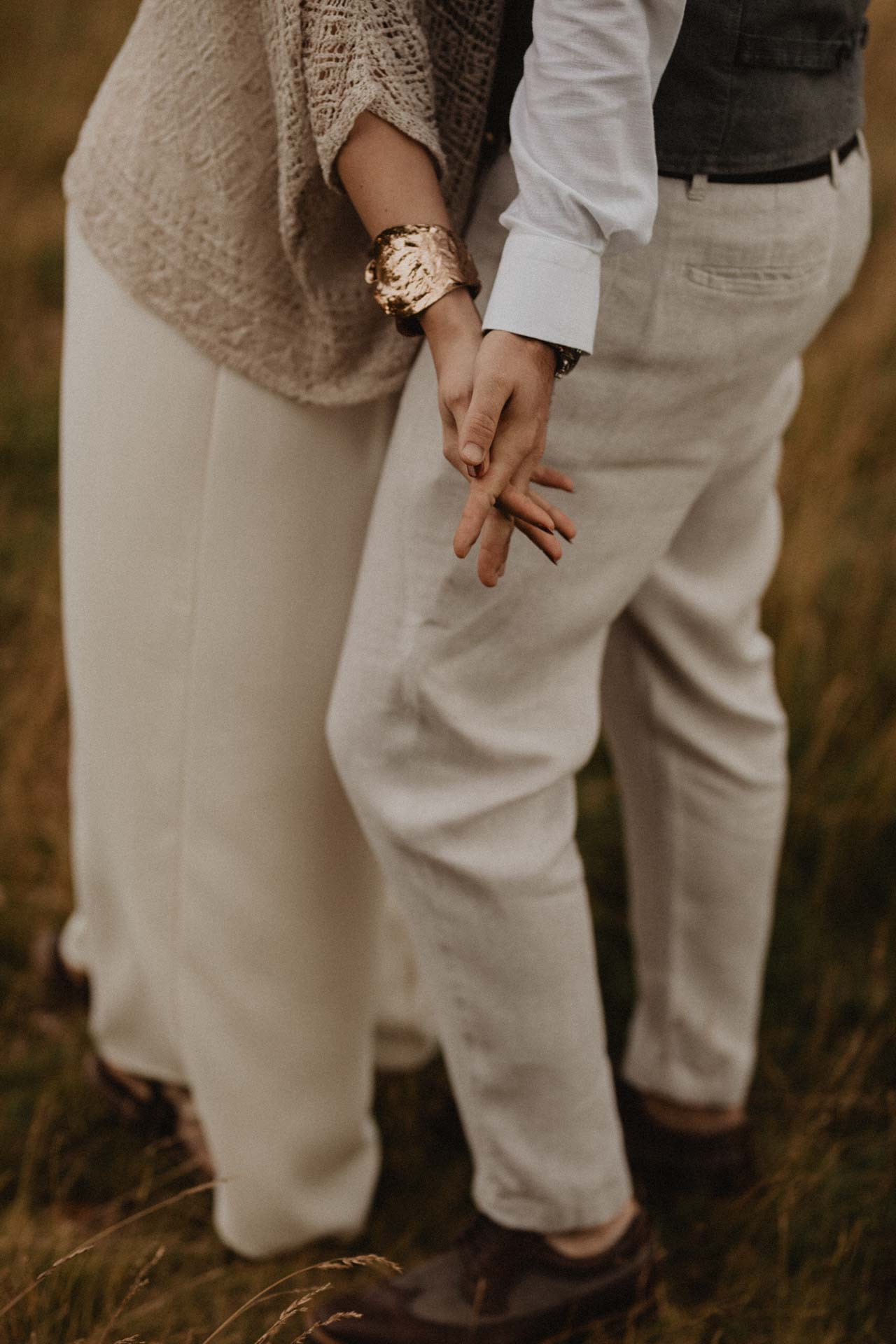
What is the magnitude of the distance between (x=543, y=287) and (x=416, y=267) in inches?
4.4

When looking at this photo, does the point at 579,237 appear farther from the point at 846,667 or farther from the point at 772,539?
the point at 846,667

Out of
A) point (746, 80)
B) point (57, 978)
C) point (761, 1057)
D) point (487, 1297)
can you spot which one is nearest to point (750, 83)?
point (746, 80)

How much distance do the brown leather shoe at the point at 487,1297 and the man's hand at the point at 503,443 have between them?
0.84 meters

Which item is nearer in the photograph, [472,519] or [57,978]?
[472,519]

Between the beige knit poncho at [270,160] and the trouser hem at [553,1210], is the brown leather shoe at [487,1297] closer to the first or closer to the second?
the trouser hem at [553,1210]

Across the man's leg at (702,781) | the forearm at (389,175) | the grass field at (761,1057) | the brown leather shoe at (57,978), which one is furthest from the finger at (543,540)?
the brown leather shoe at (57,978)

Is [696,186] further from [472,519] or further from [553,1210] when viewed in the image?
[553,1210]

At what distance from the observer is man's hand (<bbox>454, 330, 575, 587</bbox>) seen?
3.11ft

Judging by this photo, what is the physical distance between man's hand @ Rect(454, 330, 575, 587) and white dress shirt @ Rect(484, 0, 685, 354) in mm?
21

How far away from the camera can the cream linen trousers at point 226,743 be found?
4.35ft

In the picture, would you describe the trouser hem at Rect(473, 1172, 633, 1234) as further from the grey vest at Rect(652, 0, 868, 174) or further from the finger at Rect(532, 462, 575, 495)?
the grey vest at Rect(652, 0, 868, 174)

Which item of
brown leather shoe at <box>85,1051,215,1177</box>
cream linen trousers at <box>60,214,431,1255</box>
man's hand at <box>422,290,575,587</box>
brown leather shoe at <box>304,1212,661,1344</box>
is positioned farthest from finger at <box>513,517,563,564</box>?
brown leather shoe at <box>85,1051,215,1177</box>

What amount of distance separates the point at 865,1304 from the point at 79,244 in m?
1.48

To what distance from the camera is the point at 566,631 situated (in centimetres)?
122
